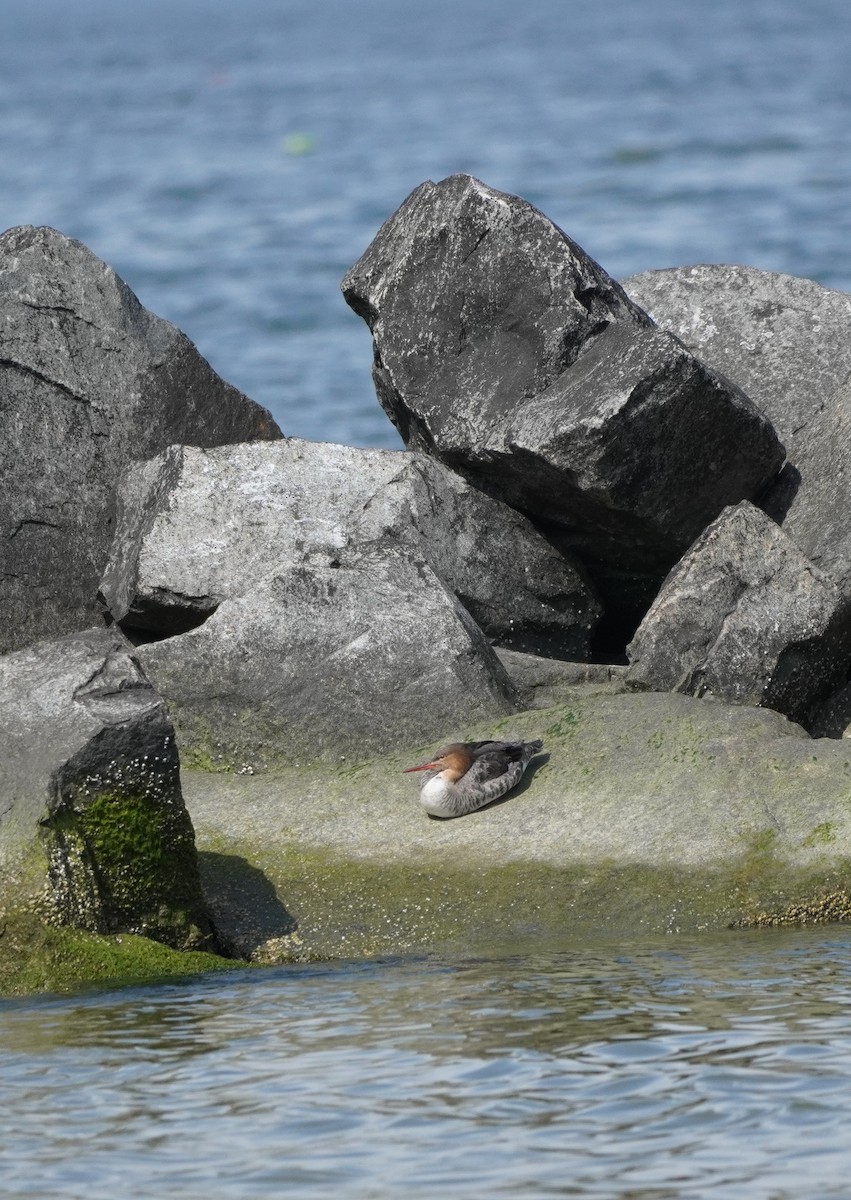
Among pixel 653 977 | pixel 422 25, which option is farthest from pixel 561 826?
pixel 422 25

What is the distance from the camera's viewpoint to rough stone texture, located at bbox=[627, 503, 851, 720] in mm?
10422

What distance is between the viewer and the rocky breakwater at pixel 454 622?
9.08 m

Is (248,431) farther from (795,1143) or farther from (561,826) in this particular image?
(795,1143)

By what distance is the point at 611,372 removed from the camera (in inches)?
445

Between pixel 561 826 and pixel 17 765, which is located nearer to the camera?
pixel 17 765

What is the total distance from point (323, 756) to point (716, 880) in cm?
232

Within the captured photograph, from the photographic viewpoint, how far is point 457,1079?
6793mm

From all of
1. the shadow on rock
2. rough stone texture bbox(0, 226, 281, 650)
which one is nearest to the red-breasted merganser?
the shadow on rock

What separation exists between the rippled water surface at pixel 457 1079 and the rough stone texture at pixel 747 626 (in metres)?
2.03

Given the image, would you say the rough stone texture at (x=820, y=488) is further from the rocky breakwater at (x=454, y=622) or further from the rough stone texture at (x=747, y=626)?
the rough stone texture at (x=747, y=626)

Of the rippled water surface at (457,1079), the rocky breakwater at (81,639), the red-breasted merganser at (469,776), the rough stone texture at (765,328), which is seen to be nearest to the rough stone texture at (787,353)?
the rough stone texture at (765,328)

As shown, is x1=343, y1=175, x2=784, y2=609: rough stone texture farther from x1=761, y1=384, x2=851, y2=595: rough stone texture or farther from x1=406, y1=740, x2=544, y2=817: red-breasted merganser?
x1=406, y1=740, x2=544, y2=817: red-breasted merganser

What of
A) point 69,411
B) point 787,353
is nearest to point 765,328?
point 787,353

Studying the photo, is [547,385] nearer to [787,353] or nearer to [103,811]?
[787,353]
